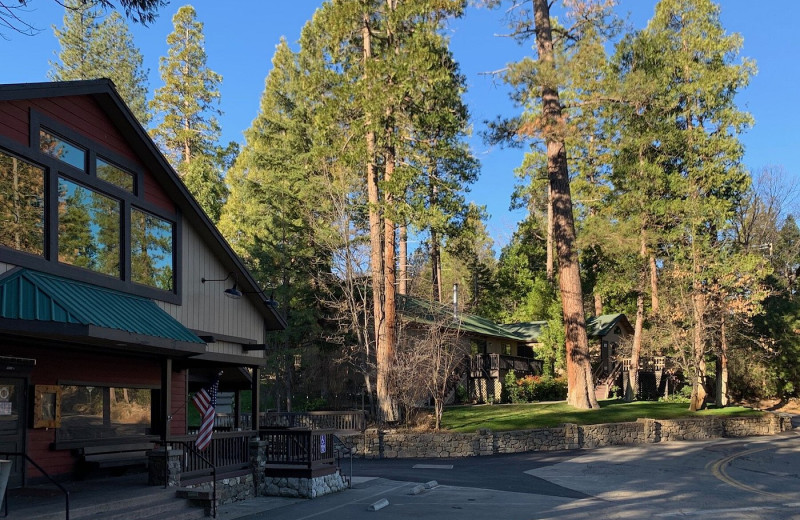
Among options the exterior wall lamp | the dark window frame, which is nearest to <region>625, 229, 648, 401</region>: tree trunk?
the exterior wall lamp

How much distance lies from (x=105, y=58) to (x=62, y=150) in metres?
43.8

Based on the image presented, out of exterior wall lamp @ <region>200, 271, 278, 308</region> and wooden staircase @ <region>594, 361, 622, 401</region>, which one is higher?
exterior wall lamp @ <region>200, 271, 278, 308</region>

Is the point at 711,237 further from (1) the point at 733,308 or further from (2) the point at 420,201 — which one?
(2) the point at 420,201

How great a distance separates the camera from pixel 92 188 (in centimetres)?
1291

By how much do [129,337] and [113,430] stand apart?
3783mm

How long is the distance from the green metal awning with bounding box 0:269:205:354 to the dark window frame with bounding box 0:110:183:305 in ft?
0.63

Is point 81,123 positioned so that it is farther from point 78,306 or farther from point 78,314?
point 78,314

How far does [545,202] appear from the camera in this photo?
53969 mm

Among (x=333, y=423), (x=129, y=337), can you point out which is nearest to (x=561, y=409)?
(x=333, y=423)

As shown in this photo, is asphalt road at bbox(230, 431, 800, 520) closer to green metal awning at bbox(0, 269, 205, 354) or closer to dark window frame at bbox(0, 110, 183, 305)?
green metal awning at bbox(0, 269, 205, 354)

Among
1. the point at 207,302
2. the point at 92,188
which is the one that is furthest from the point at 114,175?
the point at 207,302

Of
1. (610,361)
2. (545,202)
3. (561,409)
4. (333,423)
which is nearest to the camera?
(333,423)

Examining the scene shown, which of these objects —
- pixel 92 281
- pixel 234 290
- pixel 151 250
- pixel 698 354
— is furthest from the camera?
pixel 698 354

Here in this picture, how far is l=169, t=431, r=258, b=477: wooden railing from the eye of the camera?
539 inches
